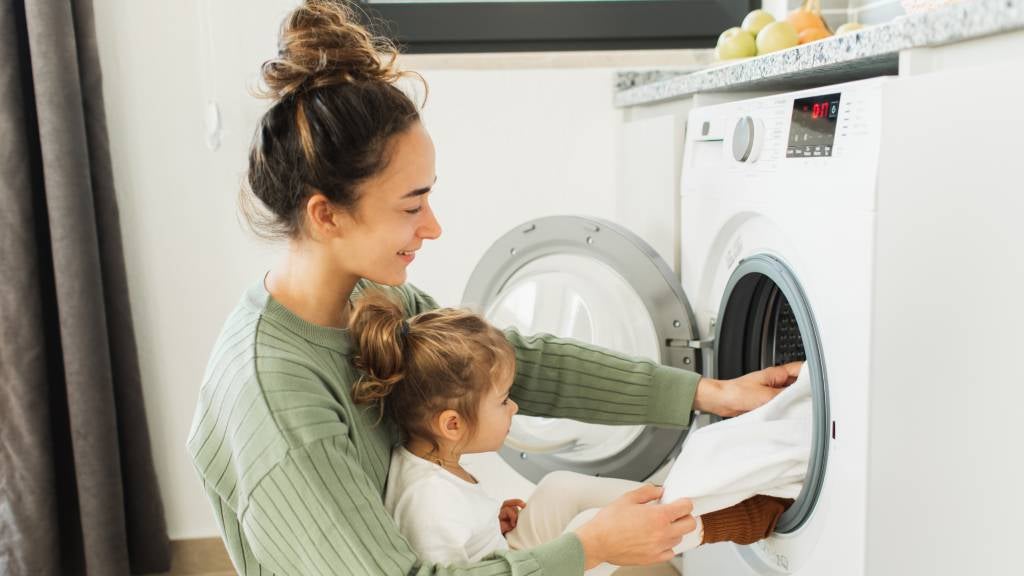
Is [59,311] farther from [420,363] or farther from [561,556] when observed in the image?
[561,556]

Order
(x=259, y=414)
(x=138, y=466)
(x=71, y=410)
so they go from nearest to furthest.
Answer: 1. (x=259, y=414)
2. (x=71, y=410)
3. (x=138, y=466)

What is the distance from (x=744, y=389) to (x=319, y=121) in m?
0.74

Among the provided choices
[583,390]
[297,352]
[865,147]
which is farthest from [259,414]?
[865,147]

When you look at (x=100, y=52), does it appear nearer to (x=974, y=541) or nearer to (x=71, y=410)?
(x=71, y=410)

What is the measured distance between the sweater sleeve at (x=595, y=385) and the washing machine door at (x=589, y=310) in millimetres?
120

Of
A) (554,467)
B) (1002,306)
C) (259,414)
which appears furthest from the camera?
(554,467)

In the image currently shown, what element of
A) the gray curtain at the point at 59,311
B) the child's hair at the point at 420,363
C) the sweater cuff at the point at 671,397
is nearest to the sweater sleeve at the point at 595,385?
the sweater cuff at the point at 671,397

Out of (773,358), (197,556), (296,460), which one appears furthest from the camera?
(197,556)

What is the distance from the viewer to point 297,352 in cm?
117

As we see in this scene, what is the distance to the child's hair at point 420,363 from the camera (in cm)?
126

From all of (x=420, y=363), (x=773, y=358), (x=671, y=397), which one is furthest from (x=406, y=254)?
(x=773, y=358)

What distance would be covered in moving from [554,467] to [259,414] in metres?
0.78

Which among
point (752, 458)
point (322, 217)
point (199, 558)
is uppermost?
point (322, 217)

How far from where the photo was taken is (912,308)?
3.51 ft
